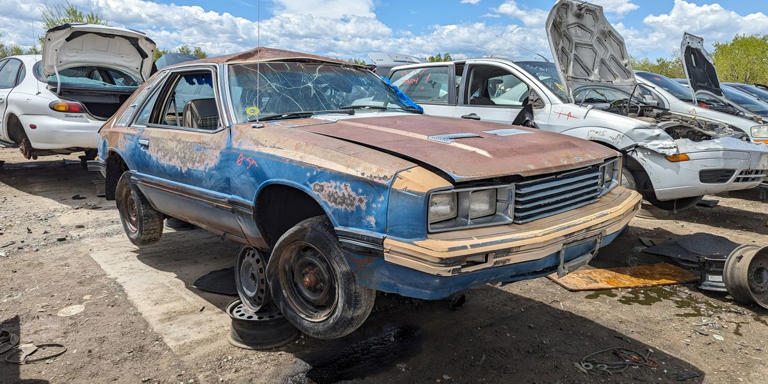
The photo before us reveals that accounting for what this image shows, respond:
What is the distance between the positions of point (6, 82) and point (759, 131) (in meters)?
10.3

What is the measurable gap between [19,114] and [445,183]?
7.01m

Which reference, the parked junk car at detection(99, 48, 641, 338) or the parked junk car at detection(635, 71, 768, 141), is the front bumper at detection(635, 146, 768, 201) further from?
the parked junk car at detection(99, 48, 641, 338)

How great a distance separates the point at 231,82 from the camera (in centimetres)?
345

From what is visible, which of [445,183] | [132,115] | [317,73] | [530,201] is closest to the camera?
[445,183]

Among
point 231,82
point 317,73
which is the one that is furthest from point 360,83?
point 231,82

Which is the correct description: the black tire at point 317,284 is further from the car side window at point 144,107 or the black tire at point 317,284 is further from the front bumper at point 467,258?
the car side window at point 144,107

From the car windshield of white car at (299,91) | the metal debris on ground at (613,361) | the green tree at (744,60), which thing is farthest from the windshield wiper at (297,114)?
the green tree at (744,60)

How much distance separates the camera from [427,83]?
7133 mm

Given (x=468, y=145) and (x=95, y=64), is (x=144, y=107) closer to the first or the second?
(x=468, y=145)

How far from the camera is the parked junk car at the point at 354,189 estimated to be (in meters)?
2.26

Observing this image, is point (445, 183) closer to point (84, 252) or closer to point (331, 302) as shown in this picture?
point (331, 302)

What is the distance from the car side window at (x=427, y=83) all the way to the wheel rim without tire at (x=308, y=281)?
175 inches

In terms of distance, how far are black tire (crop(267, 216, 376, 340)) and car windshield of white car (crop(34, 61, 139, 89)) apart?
18.9 feet

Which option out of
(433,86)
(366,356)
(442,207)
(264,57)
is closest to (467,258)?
(442,207)
